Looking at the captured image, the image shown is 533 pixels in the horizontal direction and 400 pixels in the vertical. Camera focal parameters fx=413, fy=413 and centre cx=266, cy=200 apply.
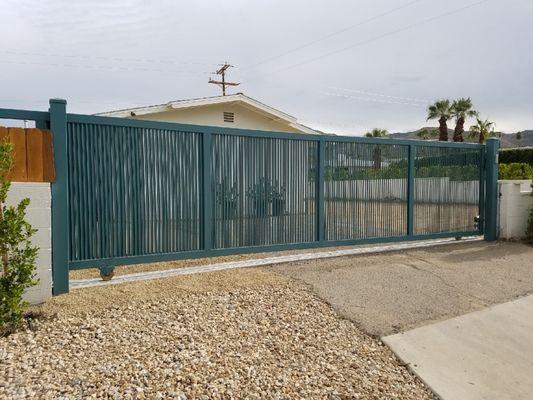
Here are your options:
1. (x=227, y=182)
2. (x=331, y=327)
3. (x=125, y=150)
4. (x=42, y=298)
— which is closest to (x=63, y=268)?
(x=42, y=298)

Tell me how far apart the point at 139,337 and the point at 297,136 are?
3910 millimetres

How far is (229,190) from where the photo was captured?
5.93m

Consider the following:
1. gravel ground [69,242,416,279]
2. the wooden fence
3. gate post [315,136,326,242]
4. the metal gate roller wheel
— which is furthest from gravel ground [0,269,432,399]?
gate post [315,136,326,242]

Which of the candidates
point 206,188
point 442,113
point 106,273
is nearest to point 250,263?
point 206,188

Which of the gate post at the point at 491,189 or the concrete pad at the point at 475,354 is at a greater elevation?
the gate post at the point at 491,189

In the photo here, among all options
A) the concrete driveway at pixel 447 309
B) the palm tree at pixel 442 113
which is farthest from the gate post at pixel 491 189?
the palm tree at pixel 442 113

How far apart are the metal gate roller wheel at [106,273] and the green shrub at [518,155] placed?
27103 millimetres

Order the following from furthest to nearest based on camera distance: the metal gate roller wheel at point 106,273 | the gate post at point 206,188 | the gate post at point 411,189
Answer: the gate post at point 411,189
the gate post at point 206,188
the metal gate roller wheel at point 106,273

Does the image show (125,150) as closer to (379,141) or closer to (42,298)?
(42,298)

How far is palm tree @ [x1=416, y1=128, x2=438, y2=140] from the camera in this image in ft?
130

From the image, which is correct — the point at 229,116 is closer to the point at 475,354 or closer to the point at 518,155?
the point at 475,354

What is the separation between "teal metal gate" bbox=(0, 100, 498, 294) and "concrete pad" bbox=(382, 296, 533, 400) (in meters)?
2.74

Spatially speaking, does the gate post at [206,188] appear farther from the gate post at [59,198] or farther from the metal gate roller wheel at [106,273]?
the gate post at [59,198]

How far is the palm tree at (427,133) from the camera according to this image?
39.6 meters
